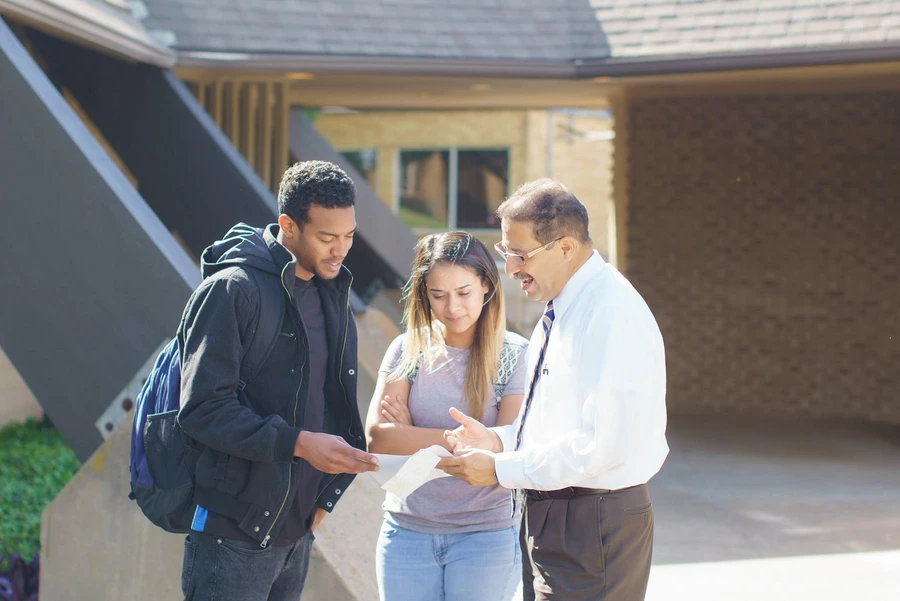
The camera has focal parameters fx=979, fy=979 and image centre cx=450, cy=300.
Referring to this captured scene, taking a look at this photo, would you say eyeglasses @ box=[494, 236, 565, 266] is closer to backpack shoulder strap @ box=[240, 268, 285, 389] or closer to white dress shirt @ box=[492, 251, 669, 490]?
white dress shirt @ box=[492, 251, 669, 490]

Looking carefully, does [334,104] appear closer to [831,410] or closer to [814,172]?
[814,172]

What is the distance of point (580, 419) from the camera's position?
2.45 m

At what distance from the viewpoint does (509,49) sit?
27.3 ft

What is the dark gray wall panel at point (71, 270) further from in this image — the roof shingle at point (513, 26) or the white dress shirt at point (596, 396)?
the roof shingle at point (513, 26)

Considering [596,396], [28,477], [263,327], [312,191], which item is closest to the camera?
[596,396]

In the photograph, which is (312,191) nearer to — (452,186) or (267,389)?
(267,389)

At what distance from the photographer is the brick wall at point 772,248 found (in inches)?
378

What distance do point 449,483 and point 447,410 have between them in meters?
0.23

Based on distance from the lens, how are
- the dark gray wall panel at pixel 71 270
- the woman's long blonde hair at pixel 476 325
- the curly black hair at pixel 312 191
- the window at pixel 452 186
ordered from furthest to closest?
the window at pixel 452 186 < the dark gray wall panel at pixel 71 270 < the woman's long blonde hair at pixel 476 325 < the curly black hair at pixel 312 191

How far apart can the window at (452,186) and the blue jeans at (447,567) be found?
18.2 m

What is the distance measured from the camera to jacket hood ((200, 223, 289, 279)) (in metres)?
2.68

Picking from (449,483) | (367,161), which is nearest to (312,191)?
(449,483)

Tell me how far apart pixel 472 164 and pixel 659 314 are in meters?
12.0

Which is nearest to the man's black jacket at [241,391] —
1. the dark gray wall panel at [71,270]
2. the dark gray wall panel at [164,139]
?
the dark gray wall panel at [71,270]
